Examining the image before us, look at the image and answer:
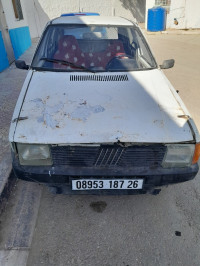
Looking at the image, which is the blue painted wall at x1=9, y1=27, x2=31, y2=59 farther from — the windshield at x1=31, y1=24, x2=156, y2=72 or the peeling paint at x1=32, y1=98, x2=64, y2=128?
the peeling paint at x1=32, y1=98, x2=64, y2=128

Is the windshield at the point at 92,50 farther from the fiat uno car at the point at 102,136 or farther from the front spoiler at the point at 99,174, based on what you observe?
the front spoiler at the point at 99,174

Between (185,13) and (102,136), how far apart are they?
13689 mm

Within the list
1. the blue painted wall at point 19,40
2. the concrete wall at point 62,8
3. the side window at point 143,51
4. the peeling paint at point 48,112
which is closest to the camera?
the peeling paint at point 48,112

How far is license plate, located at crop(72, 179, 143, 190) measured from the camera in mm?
1730

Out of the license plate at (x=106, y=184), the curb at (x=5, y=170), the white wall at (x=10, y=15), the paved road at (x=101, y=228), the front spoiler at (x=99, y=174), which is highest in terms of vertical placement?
the white wall at (x=10, y=15)

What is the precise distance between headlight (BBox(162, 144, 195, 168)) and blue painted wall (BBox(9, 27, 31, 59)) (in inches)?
271

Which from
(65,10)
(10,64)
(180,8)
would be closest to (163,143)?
(10,64)

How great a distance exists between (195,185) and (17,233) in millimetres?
1909

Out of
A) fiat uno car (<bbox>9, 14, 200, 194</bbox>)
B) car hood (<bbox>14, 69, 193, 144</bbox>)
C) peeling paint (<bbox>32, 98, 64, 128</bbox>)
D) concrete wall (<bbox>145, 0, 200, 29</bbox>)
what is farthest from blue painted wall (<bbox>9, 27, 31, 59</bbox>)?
concrete wall (<bbox>145, 0, 200, 29</bbox>)

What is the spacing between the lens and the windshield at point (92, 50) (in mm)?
2543

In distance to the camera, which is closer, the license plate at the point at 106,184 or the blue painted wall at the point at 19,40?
the license plate at the point at 106,184

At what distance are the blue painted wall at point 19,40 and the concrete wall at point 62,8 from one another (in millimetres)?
4659

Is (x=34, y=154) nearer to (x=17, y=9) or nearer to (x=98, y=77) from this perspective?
(x=98, y=77)

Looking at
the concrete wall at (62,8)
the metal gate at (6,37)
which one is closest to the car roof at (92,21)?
the metal gate at (6,37)
